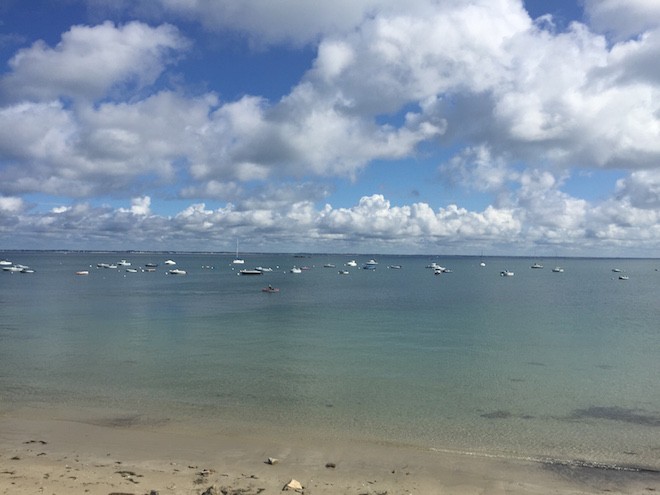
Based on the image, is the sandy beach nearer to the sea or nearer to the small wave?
the small wave

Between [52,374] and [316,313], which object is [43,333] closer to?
[52,374]

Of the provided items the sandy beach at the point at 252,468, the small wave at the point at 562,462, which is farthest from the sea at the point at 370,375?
the sandy beach at the point at 252,468

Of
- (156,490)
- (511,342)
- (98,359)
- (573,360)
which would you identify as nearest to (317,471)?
(156,490)

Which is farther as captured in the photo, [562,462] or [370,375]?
[370,375]

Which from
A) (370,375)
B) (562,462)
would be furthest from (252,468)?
(370,375)

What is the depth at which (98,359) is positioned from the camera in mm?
37906

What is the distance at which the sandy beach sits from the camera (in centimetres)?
1586

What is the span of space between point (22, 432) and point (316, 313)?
48441mm

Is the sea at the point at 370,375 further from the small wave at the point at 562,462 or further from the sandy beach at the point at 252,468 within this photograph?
the sandy beach at the point at 252,468

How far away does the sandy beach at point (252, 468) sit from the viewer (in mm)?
15859

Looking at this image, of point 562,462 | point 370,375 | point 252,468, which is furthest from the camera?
point 370,375

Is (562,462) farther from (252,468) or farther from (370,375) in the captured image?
(370,375)

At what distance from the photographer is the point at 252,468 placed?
17766 mm

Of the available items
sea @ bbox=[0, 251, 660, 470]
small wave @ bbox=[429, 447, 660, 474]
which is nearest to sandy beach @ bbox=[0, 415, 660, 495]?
small wave @ bbox=[429, 447, 660, 474]
